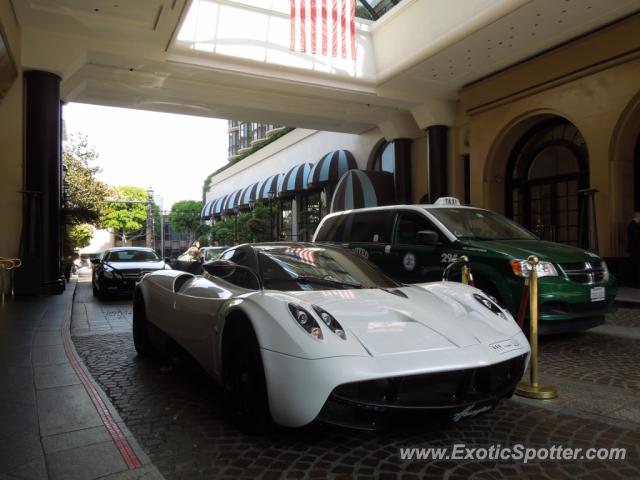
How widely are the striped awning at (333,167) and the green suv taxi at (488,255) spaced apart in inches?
566

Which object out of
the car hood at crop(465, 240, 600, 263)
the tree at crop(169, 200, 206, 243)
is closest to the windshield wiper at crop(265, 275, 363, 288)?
the car hood at crop(465, 240, 600, 263)

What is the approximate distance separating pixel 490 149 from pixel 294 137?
1565 centimetres

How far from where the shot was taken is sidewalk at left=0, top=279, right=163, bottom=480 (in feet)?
8.74

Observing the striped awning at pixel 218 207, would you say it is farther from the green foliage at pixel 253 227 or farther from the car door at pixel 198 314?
the car door at pixel 198 314

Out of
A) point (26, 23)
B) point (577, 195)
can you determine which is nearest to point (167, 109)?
point (26, 23)

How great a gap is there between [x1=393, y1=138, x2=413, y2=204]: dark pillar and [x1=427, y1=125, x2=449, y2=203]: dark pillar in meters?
1.94

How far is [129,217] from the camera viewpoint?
78062 mm

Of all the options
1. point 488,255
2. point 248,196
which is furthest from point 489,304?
point 248,196

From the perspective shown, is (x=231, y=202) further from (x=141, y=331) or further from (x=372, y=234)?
(x=141, y=331)

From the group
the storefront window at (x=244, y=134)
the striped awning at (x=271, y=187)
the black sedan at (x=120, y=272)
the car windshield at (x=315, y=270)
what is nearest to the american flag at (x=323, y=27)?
the black sedan at (x=120, y=272)

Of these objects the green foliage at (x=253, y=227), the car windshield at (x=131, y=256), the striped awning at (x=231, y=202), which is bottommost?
the car windshield at (x=131, y=256)

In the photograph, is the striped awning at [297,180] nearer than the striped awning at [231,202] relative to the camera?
Yes

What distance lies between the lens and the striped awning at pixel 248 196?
32.5 m

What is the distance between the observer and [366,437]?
10.1 feet
